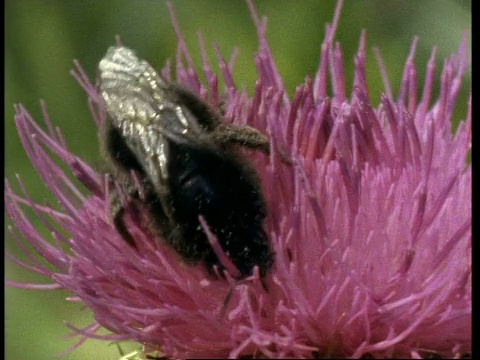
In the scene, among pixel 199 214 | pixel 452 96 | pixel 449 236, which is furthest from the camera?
pixel 452 96

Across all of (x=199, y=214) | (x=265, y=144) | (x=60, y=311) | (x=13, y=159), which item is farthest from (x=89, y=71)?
(x=199, y=214)

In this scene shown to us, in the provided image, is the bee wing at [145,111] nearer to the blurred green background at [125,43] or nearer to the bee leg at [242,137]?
the bee leg at [242,137]

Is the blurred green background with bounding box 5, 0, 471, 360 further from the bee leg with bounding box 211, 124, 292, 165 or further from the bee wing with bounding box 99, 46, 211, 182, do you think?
the bee leg with bounding box 211, 124, 292, 165

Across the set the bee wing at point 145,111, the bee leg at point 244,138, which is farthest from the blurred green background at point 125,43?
the bee leg at point 244,138

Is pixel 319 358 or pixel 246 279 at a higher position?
pixel 246 279

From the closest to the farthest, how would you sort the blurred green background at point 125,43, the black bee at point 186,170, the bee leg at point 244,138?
the black bee at point 186,170 → the bee leg at point 244,138 → the blurred green background at point 125,43

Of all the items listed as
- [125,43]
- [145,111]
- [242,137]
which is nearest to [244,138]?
[242,137]

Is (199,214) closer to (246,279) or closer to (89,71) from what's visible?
(246,279)

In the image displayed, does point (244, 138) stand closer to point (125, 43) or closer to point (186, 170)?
point (186, 170)
